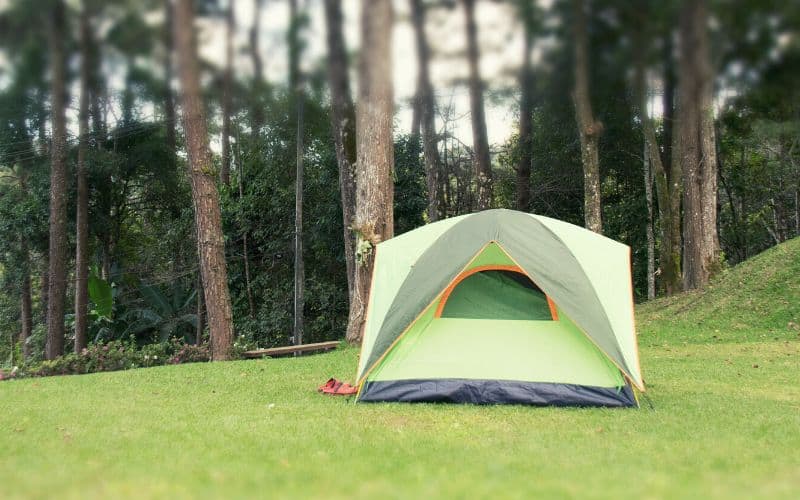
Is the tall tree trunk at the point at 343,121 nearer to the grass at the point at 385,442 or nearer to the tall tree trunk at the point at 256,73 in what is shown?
the tall tree trunk at the point at 256,73

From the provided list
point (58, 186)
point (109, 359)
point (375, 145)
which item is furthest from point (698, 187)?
point (58, 186)

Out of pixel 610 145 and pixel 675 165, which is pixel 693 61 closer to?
pixel 675 165

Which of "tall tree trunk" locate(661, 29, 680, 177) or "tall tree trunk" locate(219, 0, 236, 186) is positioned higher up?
"tall tree trunk" locate(219, 0, 236, 186)

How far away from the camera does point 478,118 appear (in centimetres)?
1703

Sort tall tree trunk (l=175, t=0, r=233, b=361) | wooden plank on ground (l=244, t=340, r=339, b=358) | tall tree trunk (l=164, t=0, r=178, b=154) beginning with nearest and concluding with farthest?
tall tree trunk (l=175, t=0, r=233, b=361)
tall tree trunk (l=164, t=0, r=178, b=154)
wooden plank on ground (l=244, t=340, r=339, b=358)

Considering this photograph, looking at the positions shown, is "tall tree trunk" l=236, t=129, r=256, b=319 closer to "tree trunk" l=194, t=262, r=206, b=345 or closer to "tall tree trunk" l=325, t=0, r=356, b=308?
"tree trunk" l=194, t=262, r=206, b=345

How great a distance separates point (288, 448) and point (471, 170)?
52.7ft

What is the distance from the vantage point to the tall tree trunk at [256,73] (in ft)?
61.3

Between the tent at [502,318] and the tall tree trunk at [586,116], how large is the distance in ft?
18.8

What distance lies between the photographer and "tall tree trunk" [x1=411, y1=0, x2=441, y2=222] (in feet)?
54.4

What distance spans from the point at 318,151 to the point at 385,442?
1494 cm

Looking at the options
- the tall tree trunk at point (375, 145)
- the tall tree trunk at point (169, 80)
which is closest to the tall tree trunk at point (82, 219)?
the tall tree trunk at point (169, 80)

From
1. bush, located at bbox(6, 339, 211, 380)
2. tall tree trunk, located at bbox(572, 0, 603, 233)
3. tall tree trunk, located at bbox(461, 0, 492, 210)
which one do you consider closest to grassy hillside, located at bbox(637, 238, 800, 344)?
tall tree trunk, located at bbox(572, 0, 603, 233)

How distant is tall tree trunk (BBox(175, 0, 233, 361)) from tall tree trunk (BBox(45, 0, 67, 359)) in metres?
5.55
